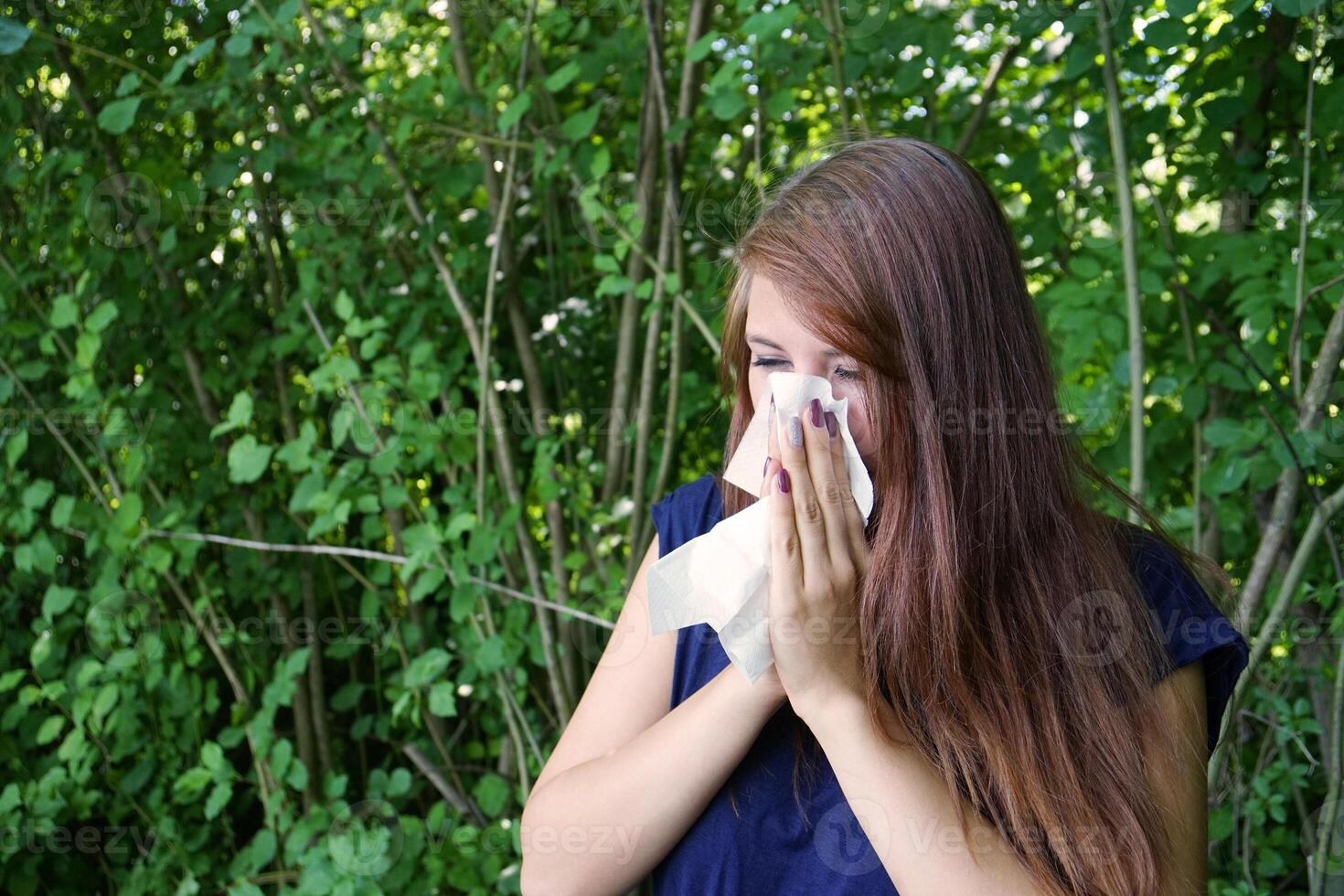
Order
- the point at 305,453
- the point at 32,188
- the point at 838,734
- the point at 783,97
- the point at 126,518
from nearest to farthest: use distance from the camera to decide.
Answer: the point at 838,734, the point at 783,97, the point at 305,453, the point at 126,518, the point at 32,188

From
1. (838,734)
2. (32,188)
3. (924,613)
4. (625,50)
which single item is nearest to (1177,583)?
(924,613)

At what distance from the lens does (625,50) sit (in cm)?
208

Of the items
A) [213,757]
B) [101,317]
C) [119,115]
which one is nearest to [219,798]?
[213,757]

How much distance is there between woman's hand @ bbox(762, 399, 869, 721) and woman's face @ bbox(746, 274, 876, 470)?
7 centimetres

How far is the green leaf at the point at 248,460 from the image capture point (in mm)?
1972

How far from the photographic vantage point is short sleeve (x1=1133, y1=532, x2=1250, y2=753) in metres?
1.06

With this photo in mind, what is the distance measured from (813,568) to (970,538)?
0.20 metres

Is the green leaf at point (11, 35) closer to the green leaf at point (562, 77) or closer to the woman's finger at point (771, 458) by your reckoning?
the green leaf at point (562, 77)

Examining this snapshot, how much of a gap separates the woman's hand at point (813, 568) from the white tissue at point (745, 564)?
0.02m

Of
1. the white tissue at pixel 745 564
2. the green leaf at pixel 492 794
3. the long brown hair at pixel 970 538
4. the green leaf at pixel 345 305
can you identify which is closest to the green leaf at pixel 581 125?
the green leaf at pixel 345 305

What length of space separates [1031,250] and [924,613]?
120 centimetres

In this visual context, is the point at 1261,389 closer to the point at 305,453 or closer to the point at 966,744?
the point at 966,744

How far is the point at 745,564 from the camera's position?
40.1 inches

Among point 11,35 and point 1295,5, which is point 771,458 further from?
point 11,35
